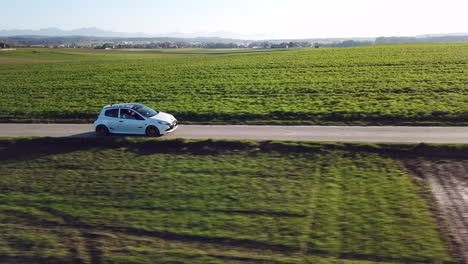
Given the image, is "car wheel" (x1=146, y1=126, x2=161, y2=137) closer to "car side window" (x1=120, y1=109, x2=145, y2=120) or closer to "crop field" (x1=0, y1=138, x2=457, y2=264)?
"car side window" (x1=120, y1=109, x2=145, y2=120)

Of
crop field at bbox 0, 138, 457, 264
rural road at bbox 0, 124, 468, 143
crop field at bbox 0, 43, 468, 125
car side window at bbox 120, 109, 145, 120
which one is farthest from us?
crop field at bbox 0, 43, 468, 125

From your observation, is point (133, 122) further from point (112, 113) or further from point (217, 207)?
point (217, 207)

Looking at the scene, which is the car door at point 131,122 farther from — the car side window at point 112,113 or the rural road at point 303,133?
the rural road at point 303,133

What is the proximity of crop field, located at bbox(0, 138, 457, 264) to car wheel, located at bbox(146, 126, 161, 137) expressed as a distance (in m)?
1.97

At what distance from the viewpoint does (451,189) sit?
11688 millimetres

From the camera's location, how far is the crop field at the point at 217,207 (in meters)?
9.33

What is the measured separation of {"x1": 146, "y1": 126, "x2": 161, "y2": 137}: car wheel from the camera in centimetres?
1844

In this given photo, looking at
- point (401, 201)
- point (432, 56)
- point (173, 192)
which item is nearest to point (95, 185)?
point (173, 192)

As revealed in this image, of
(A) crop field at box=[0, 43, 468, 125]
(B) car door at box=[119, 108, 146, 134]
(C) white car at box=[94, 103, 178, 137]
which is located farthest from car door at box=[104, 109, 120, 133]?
(A) crop field at box=[0, 43, 468, 125]

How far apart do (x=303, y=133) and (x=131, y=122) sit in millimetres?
7687

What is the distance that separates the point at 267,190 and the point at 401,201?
3.69 m

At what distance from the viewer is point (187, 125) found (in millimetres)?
20781

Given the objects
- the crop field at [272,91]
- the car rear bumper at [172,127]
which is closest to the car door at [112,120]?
the car rear bumper at [172,127]

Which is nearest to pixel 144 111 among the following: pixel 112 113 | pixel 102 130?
pixel 112 113
